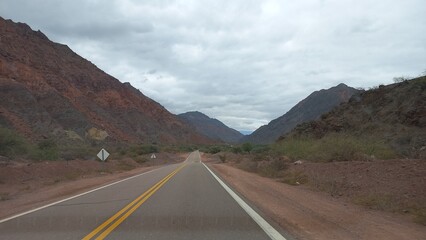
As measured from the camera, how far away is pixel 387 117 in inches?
1560

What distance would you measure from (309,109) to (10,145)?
4590 inches

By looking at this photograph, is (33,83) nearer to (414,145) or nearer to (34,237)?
(414,145)

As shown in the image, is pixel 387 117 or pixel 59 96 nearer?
pixel 387 117

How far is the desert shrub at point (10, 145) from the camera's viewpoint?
→ 44.7 metres

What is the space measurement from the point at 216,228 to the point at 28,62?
90.3m

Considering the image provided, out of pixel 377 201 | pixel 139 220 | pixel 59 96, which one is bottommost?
pixel 377 201

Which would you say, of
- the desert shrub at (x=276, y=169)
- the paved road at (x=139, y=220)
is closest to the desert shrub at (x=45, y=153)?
the desert shrub at (x=276, y=169)

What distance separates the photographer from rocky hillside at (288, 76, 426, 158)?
32.4 meters

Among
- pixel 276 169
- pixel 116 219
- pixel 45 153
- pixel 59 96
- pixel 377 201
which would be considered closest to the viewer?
pixel 116 219

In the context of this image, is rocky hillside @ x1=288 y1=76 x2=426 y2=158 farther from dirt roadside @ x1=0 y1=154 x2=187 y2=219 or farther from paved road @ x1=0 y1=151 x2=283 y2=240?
dirt roadside @ x1=0 y1=154 x2=187 y2=219

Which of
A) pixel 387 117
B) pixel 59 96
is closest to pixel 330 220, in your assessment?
pixel 387 117

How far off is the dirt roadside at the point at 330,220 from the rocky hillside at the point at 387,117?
1152 cm

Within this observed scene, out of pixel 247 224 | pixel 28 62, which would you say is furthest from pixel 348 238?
pixel 28 62

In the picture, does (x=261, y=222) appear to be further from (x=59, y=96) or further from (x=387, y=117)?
(x=59, y=96)
